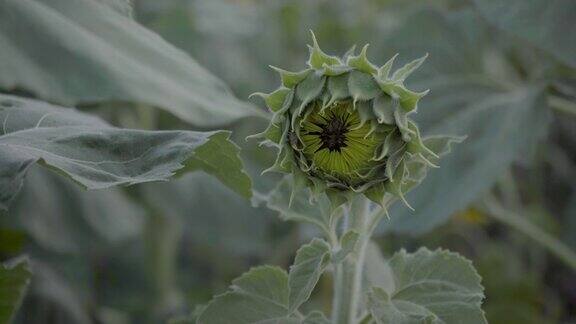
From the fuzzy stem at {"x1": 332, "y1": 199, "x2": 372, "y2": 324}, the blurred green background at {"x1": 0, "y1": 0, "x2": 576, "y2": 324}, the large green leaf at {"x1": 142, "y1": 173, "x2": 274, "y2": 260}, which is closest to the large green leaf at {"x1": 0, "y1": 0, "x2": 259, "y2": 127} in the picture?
the fuzzy stem at {"x1": 332, "y1": 199, "x2": 372, "y2": 324}

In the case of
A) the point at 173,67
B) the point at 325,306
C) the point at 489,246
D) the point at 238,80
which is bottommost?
the point at 173,67

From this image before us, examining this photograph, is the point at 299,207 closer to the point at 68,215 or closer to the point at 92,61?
the point at 92,61

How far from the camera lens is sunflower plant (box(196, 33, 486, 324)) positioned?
686 millimetres

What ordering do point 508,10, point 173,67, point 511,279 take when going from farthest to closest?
point 511,279 < point 508,10 < point 173,67

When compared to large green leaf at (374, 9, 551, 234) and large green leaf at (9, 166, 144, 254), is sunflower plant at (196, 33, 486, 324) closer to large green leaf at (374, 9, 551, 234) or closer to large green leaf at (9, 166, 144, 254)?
large green leaf at (374, 9, 551, 234)

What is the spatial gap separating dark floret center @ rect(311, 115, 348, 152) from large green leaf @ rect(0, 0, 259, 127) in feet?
1.00

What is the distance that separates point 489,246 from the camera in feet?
6.50

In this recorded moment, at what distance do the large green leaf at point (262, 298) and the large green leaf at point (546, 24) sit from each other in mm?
489

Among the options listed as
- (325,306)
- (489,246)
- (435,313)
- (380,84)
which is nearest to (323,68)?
(380,84)

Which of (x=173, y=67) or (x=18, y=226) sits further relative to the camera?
A: (x=18, y=226)

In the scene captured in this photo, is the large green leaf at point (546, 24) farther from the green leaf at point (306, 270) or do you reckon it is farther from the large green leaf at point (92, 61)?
the green leaf at point (306, 270)

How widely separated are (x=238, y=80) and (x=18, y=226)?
739 millimetres

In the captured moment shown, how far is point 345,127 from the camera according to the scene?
0.69m

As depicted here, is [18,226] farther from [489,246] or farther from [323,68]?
[489,246]
